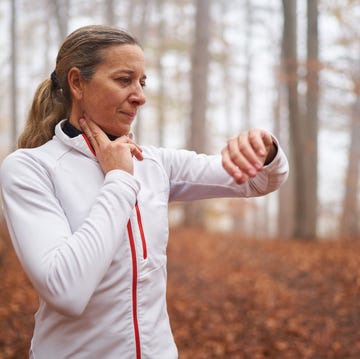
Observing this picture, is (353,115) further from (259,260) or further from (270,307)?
(270,307)

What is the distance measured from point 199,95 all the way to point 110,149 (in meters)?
12.3

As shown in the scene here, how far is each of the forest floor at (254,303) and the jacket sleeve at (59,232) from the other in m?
3.95

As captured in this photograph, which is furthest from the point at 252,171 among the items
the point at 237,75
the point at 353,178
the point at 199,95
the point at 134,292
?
the point at 237,75

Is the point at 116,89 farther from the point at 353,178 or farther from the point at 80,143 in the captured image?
the point at 353,178

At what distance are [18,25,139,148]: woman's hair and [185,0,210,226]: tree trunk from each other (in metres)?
11.6

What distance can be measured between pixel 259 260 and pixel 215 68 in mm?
17430

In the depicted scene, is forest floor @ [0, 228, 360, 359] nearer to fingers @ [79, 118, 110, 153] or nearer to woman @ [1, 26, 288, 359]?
woman @ [1, 26, 288, 359]

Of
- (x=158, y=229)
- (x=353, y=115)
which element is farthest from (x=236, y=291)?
(x=353, y=115)

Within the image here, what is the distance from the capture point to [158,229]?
185 centimetres

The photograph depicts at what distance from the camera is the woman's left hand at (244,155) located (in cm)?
163

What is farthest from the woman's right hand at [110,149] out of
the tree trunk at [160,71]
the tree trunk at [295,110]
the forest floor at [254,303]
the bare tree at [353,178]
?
the tree trunk at [160,71]

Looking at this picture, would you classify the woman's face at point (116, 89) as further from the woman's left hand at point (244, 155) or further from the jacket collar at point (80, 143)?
the woman's left hand at point (244, 155)

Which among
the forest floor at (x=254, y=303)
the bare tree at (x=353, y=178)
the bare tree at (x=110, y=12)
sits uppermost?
the bare tree at (x=110, y=12)

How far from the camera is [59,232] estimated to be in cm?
155
